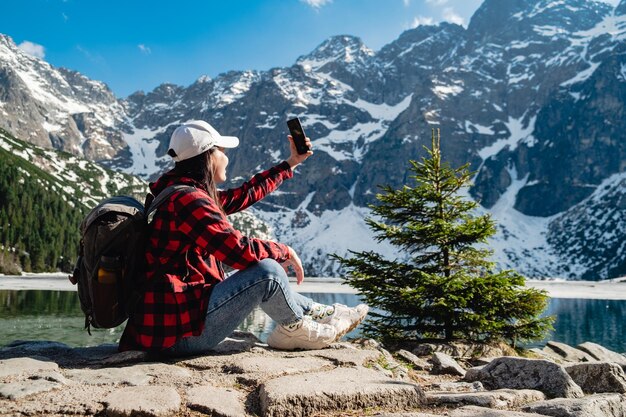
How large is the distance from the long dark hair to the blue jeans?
77 cm

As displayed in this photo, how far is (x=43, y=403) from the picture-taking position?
10.1 ft

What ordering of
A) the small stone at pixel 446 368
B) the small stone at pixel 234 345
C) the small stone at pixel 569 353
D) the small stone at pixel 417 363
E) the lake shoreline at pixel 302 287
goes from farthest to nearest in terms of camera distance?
the lake shoreline at pixel 302 287 < the small stone at pixel 569 353 < the small stone at pixel 417 363 < the small stone at pixel 446 368 < the small stone at pixel 234 345

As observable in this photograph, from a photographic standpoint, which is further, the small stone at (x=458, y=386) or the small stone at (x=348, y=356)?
the small stone at (x=458, y=386)

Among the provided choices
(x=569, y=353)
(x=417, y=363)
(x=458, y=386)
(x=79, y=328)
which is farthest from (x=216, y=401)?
(x=79, y=328)

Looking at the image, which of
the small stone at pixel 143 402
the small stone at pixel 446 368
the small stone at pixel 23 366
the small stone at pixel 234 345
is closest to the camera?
the small stone at pixel 143 402

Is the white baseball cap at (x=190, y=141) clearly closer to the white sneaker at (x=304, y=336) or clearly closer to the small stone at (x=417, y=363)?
the white sneaker at (x=304, y=336)

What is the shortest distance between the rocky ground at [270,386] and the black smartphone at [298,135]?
2.38 metres

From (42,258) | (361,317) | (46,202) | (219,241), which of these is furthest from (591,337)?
(46,202)

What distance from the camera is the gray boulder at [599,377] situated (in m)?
5.12

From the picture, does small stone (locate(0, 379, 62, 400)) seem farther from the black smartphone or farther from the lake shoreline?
the lake shoreline

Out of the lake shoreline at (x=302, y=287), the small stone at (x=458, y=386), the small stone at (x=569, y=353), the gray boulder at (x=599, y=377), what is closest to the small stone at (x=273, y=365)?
the small stone at (x=458, y=386)

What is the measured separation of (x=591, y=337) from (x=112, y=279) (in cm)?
4119

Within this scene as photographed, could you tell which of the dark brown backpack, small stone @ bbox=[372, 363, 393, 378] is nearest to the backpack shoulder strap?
the dark brown backpack

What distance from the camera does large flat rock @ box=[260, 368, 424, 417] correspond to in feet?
10.9
